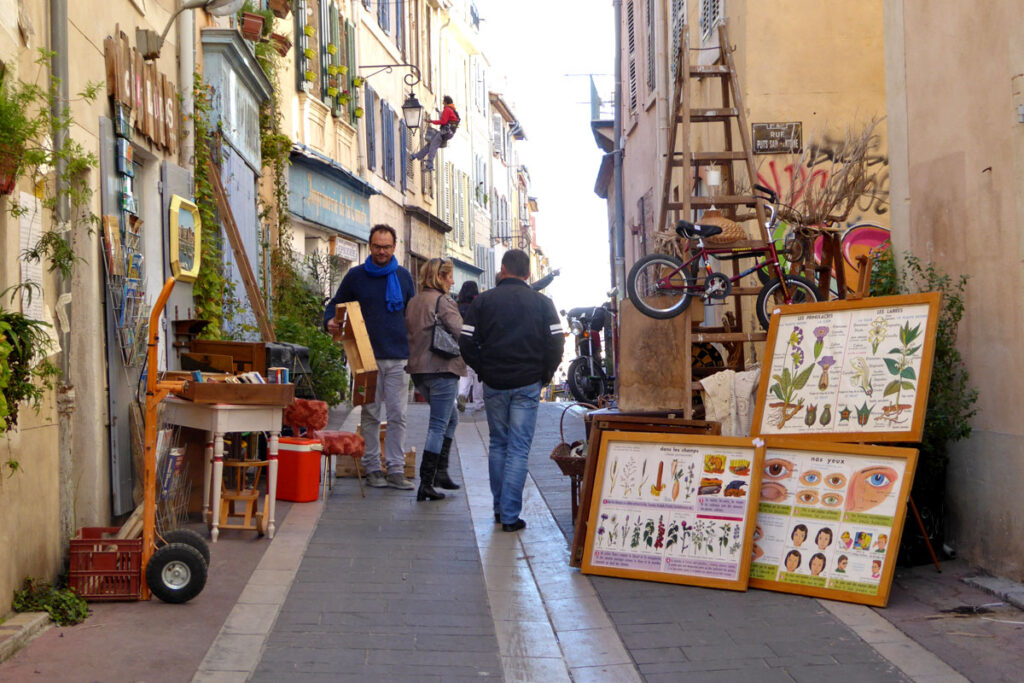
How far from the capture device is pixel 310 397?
1028 cm

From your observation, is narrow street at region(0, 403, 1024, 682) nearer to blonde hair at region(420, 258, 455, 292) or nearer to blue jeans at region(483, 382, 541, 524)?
blue jeans at region(483, 382, 541, 524)

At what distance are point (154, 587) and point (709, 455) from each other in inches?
112

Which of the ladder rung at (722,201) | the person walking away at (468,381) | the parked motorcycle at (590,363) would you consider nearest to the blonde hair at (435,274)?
the ladder rung at (722,201)

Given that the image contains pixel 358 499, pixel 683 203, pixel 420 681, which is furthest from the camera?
pixel 683 203

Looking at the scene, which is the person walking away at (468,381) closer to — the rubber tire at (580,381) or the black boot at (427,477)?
the rubber tire at (580,381)

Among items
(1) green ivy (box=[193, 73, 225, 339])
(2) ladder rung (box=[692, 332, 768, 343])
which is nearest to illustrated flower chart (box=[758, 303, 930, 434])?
(2) ladder rung (box=[692, 332, 768, 343])

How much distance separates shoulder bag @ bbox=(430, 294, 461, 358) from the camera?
9.01 m

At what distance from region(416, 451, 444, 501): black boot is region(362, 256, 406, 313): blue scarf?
1147mm

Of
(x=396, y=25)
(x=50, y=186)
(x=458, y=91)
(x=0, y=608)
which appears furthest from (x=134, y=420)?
(x=458, y=91)

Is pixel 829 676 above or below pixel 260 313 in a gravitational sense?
below

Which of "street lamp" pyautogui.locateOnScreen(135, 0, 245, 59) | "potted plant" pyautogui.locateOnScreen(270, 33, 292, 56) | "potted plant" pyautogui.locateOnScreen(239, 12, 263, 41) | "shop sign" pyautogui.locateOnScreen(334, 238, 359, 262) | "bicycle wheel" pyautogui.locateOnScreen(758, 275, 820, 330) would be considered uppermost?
"potted plant" pyautogui.locateOnScreen(270, 33, 292, 56)

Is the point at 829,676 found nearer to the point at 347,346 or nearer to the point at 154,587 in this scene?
the point at 154,587

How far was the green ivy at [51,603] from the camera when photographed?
17.6 ft

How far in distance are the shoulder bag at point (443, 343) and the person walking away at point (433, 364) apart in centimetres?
2
